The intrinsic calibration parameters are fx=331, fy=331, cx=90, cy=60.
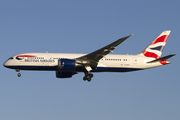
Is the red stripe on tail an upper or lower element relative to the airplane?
upper

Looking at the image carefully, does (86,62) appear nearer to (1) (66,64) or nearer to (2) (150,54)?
(1) (66,64)

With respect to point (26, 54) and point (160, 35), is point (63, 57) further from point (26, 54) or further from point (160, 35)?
point (160, 35)

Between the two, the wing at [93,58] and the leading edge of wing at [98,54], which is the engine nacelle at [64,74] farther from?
the leading edge of wing at [98,54]

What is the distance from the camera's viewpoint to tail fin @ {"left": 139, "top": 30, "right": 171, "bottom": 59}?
55500mm

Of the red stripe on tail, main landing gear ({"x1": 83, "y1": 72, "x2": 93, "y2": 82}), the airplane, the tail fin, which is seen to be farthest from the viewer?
the tail fin

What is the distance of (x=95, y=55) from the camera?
1909 inches

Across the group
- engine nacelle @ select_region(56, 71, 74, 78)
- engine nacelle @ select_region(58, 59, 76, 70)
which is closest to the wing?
engine nacelle @ select_region(58, 59, 76, 70)

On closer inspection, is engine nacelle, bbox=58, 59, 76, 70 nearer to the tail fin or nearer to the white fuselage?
the white fuselage

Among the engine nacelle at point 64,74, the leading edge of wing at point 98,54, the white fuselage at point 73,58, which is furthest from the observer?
the engine nacelle at point 64,74

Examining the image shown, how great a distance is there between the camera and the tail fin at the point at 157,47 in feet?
182

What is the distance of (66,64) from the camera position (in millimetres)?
47688

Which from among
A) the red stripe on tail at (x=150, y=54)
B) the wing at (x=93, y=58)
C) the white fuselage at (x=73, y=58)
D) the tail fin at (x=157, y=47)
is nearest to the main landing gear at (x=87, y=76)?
the white fuselage at (x=73, y=58)

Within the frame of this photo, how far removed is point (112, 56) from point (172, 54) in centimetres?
981

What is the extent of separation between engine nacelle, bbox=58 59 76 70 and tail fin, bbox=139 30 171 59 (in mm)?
13643
